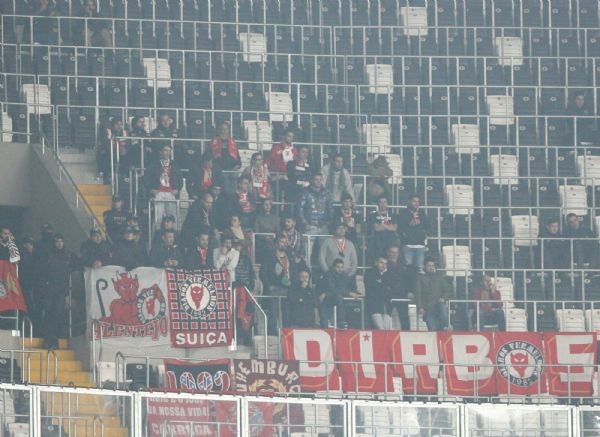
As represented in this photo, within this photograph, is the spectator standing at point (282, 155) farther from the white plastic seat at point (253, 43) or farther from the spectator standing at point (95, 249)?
the spectator standing at point (95, 249)

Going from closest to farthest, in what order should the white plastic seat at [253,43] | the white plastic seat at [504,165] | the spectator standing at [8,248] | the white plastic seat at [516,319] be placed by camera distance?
the spectator standing at [8,248] → the white plastic seat at [516,319] → the white plastic seat at [504,165] → the white plastic seat at [253,43]

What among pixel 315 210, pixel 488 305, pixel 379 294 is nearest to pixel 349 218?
pixel 315 210

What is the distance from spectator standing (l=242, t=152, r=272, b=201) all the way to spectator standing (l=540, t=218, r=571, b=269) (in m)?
3.92

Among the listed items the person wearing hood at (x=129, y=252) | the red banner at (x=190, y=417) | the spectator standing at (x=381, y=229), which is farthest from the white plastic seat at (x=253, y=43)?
the red banner at (x=190, y=417)

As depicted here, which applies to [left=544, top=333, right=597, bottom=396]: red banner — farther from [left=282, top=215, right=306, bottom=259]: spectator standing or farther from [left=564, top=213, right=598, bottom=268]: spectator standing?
[left=564, top=213, right=598, bottom=268]: spectator standing

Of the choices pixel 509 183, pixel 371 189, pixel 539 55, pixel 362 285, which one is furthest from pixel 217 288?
pixel 539 55

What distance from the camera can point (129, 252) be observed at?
23.2m

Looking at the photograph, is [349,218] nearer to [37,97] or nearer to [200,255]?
[200,255]

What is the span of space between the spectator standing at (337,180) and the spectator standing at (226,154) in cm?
119

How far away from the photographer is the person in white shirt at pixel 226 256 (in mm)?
23773

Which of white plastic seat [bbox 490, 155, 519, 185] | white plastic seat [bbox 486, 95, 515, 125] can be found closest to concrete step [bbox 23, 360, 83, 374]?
white plastic seat [bbox 490, 155, 519, 185]

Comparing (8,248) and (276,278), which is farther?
(276,278)

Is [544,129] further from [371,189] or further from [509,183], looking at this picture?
[371,189]

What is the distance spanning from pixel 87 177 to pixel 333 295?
419cm
